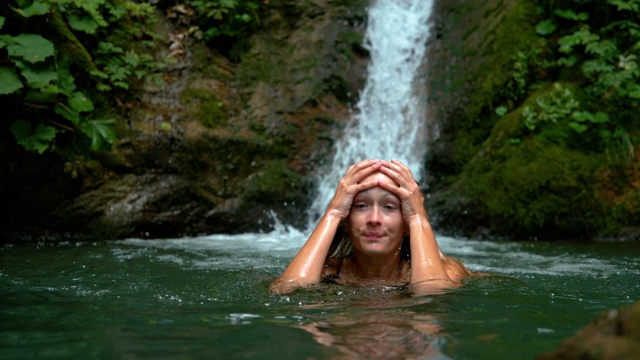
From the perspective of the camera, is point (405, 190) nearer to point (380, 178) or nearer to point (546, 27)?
point (380, 178)

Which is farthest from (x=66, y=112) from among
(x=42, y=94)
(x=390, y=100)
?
(x=390, y=100)

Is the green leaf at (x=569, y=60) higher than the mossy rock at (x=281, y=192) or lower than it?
higher

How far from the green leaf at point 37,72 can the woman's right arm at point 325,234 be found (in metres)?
3.98

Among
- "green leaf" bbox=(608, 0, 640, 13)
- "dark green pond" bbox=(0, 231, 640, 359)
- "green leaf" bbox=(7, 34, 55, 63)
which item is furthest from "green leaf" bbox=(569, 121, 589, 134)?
"green leaf" bbox=(7, 34, 55, 63)

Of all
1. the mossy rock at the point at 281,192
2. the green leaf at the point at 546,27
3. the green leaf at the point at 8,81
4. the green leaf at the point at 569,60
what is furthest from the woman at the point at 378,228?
the green leaf at the point at 546,27

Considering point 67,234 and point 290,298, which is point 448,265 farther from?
point 67,234

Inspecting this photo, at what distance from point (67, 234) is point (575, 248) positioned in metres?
5.99

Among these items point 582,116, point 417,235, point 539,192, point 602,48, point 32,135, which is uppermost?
point 602,48

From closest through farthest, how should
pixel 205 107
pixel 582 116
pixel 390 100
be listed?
1. pixel 582 116
2. pixel 205 107
3. pixel 390 100

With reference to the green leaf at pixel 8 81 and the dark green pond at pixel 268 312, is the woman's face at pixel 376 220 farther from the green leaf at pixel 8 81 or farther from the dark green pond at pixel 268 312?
the green leaf at pixel 8 81

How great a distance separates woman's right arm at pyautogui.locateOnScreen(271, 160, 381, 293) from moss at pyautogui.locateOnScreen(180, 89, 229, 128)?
5705mm

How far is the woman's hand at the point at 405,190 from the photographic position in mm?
3646

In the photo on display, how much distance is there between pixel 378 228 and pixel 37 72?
4.44 meters

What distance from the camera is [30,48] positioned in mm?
6281
